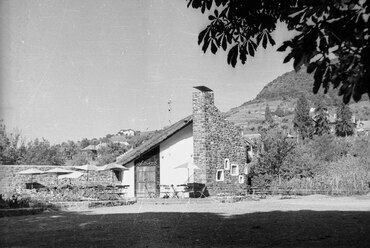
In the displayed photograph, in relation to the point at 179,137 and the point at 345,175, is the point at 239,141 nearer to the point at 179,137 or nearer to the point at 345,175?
the point at 179,137

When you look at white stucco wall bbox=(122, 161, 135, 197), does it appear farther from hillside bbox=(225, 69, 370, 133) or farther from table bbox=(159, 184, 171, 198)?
hillside bbox=(225, 69, 370, 133)

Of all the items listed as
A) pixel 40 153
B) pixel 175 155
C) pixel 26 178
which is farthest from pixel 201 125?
pixel 40 153

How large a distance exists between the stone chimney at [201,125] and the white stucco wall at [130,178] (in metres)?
4.26

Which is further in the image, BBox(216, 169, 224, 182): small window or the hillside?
the hillside

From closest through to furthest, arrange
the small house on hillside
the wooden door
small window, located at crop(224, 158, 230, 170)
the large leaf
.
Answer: the large leaf < the small house on hillside < the wooden door < small window, located at crop(224, 158, 230, 170)

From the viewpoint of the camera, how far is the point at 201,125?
91.7 ft

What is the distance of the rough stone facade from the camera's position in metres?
27.6

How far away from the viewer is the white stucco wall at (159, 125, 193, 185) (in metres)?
28.5

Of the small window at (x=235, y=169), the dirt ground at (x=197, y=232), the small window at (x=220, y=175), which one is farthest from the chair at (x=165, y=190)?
the dirt ground at (x=197, y=232)

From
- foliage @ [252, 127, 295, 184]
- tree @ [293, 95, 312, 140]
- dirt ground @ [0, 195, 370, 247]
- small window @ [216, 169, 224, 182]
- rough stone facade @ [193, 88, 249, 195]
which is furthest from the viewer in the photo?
tree @ [293, 95, 312, 140]

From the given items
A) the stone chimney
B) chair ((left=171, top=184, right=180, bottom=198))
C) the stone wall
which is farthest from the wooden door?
the stone chimney

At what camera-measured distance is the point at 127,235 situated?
10.1 m

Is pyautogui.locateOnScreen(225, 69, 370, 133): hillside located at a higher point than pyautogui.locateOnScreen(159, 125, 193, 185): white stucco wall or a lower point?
higher

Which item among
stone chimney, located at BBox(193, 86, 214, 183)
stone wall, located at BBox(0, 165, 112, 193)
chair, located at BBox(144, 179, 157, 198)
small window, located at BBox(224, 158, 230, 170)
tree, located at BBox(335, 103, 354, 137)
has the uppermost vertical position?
tree, located at BBox(335, 103, 354, 137)
